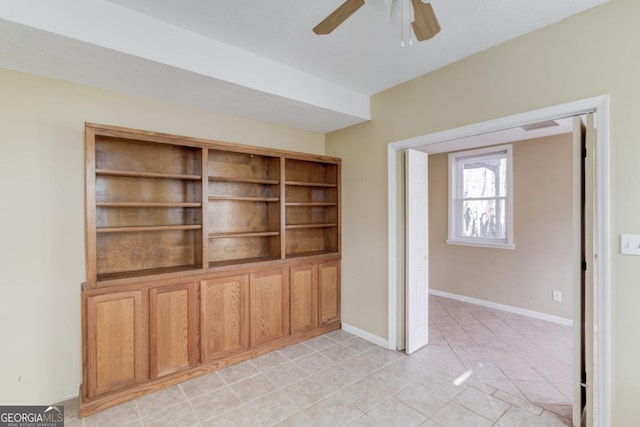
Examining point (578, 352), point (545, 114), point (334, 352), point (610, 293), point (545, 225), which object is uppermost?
point (545, 114)

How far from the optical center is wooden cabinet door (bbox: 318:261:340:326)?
3.62 metres

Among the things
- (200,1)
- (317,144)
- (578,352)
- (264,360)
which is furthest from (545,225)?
(200,1)

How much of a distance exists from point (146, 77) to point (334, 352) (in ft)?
9.96

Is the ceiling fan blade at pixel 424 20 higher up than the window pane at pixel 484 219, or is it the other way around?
the ceiling fan blade at pixel 424 20

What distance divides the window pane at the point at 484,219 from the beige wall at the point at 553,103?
240 cm

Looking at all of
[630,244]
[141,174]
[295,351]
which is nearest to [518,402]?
[630,244]

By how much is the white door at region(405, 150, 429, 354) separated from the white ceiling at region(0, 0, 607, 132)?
96 cm

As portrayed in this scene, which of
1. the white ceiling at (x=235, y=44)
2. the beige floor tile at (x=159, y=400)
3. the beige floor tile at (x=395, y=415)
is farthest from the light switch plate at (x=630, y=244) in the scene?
the beige floor tile at (x=159, y=400)

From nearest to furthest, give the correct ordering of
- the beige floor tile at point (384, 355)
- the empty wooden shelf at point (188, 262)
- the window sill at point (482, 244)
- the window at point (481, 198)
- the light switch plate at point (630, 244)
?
the light switch plate at point (630, 244)
the empty wooden shelf at point (188, 262)
the beige floor tile at point (384, 355)
the window sill at point (482, 244)
the window at point (481, 198)

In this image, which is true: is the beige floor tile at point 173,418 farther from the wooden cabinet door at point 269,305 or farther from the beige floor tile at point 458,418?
the beige floor tile at point 458,418

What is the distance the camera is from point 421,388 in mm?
2498

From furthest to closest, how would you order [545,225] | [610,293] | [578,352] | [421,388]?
1. [545,225]
2. [421,388]
3. [578,352]
4. [610,293]

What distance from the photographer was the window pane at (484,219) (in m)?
4.59

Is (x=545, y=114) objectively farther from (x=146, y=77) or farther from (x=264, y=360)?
(x=264, y=360)
